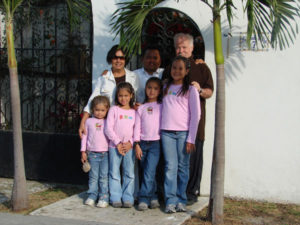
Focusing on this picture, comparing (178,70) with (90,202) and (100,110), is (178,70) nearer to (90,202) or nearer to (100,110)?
(100,110)

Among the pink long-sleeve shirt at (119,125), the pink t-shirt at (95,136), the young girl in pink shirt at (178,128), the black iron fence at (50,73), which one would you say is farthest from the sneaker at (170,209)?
the black iron fence at (50,73)

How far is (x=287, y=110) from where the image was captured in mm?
5770

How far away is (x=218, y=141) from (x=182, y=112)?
1.91 ft

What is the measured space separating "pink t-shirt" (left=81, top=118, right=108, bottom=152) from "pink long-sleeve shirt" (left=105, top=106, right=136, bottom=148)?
0.15 meters

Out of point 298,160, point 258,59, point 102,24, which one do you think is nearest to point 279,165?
point 298,160

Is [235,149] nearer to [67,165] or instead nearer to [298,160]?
[298,160]

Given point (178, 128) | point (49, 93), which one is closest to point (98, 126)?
point (178, 128)

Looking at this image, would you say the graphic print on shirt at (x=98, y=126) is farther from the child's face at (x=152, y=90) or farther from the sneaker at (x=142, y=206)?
the sneaker at (x=142, y=206)

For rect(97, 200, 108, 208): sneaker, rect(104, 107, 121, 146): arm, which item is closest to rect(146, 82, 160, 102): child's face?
rect(104, 107, 121, 146): arm

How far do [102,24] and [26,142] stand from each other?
220cm

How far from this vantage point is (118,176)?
5.55m

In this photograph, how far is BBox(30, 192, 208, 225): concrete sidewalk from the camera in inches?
197

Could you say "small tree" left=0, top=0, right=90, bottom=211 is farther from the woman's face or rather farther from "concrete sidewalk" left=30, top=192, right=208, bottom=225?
the woman's face

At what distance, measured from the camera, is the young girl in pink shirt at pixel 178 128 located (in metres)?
5.09
